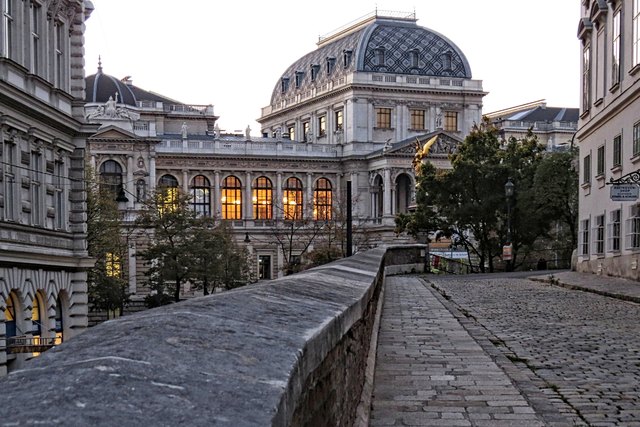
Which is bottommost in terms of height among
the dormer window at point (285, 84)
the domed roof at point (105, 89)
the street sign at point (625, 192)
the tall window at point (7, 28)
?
the street sign at point (625, 192)

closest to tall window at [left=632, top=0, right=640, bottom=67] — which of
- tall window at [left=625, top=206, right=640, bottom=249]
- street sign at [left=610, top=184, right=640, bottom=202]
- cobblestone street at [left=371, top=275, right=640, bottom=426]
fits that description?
tall window at [left=625, top=206, right=640, bottom=249]

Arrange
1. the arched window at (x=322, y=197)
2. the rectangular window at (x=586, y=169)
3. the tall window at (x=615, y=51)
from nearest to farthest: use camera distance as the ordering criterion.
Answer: the tall window at (x=615, y=51), the rectangular window at (x=586, y=169), the arched window at (x=322, y=197)

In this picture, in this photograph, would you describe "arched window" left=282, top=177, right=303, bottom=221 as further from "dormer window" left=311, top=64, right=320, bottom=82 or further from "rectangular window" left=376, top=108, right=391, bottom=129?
"dormer window" left=311, top=64, right=320, bottom=82

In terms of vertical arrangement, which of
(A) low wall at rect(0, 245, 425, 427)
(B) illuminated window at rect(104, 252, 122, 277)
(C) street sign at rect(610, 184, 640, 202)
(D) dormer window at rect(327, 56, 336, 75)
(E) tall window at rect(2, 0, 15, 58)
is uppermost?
(D) dormer window at rect(327, 56, 336, 75)

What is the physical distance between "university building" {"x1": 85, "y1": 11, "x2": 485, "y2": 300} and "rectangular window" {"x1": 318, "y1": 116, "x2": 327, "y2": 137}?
17cm

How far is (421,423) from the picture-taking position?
26.0ft

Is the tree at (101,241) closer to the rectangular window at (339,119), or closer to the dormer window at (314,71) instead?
the rectangular window at (339,119)

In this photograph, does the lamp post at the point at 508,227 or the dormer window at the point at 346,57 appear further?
the dormer window at the point at 346,57

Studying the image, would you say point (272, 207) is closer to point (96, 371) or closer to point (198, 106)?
point (198, 106)

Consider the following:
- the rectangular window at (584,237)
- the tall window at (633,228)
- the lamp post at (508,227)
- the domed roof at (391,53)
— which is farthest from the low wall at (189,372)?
the domed roof at (391,53)

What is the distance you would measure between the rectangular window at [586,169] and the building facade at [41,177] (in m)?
18.1

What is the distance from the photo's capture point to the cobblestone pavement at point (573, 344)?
873 centimetres

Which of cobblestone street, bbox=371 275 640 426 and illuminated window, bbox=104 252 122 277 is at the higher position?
cobblestone street, bbox=371 275 640 426

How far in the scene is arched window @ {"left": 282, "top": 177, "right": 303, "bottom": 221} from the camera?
105 m
